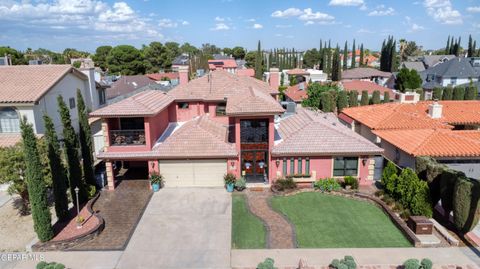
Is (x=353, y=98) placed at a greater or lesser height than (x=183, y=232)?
greater

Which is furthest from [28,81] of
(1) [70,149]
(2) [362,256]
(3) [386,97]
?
(3) [386,97]

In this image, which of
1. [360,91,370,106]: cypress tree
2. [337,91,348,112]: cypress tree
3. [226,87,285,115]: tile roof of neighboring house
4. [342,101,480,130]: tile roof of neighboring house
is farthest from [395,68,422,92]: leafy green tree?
[226,87,285,115]: tile roof of neighboring house

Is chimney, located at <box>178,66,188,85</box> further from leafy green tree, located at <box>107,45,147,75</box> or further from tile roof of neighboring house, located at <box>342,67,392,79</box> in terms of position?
leafy green tree, located at <box>107,45,147,75</box>

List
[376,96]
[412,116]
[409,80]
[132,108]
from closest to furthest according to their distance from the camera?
[132,108]
[412,116]
[376,96]
[409,80]

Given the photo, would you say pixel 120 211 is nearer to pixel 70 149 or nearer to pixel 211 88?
pixel 70 149

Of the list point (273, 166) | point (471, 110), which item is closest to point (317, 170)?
point (273, 166)

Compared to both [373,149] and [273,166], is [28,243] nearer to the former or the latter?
[273,166]

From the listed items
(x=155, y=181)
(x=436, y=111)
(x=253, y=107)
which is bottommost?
(x=155, y=181)
